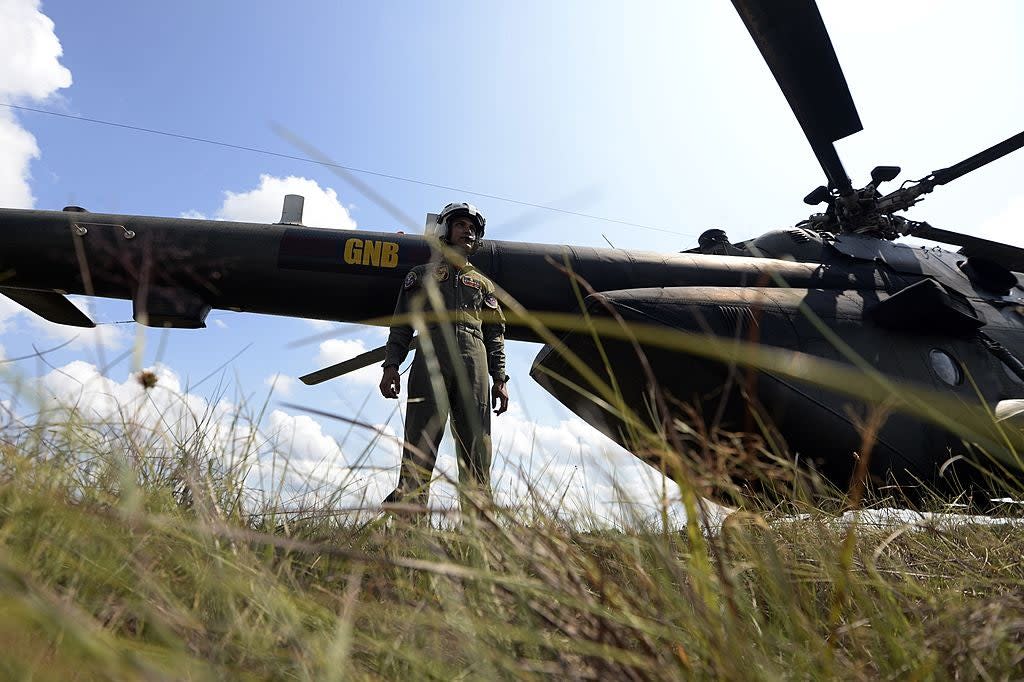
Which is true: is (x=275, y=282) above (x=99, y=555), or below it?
above

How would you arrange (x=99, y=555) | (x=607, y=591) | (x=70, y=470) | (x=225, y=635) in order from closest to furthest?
1. (x=607, y=591)
2. (x=225, y=635)
3. (x=99, y=555)
4. (x=70, y=470)

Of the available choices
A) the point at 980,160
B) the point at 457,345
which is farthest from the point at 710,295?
the point at 980,160

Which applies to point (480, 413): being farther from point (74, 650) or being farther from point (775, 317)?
point (74, 650)

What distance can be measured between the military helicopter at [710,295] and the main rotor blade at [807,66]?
1 cm

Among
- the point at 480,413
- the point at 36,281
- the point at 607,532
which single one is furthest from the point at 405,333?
the point at 36,281

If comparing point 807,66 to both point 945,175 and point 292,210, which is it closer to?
point 945,175

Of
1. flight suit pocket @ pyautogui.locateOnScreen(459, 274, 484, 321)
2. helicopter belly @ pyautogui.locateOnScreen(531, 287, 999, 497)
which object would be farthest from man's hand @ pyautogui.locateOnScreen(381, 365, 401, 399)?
helicopter belly @ pyautogui.locateOnScreen(531, 287, 999, 497)

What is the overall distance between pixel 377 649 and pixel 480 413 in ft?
9.77

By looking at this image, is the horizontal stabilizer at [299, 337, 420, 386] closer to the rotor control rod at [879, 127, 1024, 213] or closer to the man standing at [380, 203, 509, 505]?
the man standing at [380, 203, 509, 505]

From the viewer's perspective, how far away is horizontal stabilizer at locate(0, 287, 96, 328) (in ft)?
17.1

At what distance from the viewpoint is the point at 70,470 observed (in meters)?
1.55

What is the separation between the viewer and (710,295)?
14.5 feet

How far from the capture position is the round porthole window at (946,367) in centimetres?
459

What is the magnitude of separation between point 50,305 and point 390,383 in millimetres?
3858
